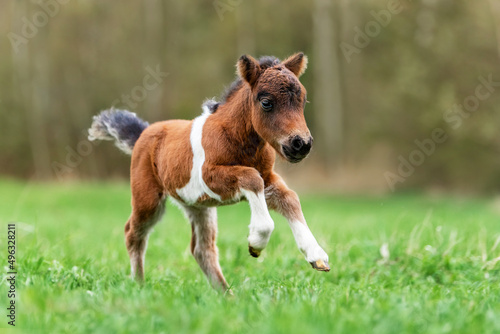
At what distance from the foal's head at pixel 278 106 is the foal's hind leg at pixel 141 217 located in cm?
147

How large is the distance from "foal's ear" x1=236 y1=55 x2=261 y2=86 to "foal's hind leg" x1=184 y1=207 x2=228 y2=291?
1.49 metres

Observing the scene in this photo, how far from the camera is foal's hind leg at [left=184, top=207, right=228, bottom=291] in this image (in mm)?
5426

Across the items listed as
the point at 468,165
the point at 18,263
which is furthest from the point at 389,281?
the point at 468,165

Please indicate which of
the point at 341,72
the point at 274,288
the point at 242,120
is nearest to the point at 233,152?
the point at 242,120

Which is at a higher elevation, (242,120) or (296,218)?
(242,120)

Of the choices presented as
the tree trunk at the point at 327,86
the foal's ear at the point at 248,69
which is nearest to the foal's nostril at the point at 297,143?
the foal's ear at the point at 248,69

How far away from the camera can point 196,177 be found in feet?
15.3

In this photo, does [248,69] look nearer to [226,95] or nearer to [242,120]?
[242,120]

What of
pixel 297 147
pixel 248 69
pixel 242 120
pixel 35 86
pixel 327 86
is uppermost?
pixel 327 86

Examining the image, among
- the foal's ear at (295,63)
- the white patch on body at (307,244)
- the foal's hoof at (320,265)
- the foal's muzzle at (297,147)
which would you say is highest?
the foal's ear at (295,63)

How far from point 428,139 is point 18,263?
19643mm

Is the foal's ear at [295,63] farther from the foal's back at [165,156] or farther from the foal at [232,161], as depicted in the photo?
the foal's back at [165,156]

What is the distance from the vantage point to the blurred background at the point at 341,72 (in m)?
22.1

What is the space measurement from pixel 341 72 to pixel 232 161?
19214 mm
